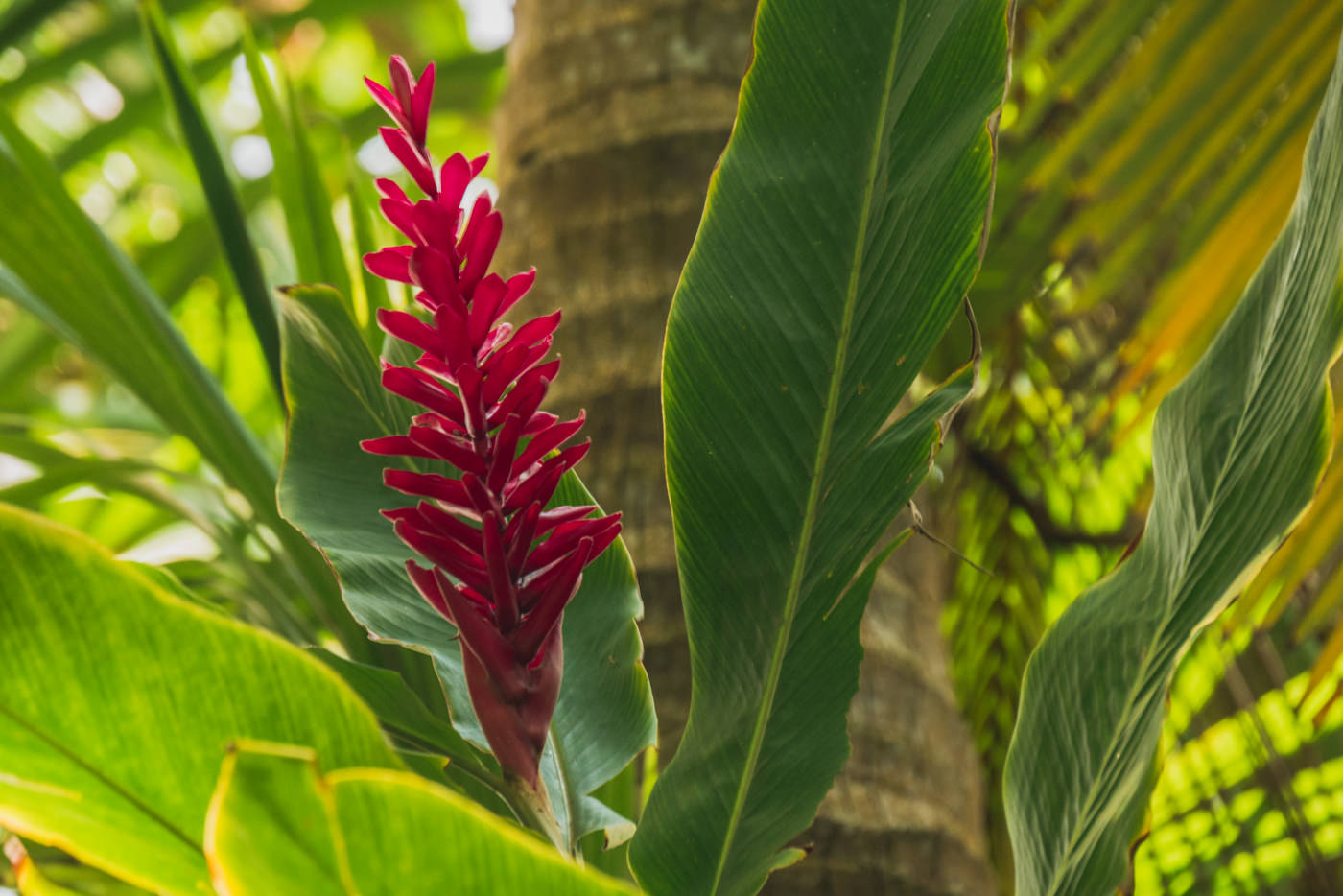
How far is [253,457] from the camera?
2.31 feet

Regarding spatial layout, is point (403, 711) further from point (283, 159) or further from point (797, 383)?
point (283, 159)

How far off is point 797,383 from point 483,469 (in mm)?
117

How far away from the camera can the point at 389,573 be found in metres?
0.44

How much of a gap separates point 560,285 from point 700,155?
16 cm

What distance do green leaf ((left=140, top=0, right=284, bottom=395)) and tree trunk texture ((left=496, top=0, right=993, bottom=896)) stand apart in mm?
215

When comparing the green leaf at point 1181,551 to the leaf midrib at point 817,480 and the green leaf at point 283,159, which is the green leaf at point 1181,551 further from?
the green leaf at point 283,159

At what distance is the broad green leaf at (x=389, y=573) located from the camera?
16.5 inches

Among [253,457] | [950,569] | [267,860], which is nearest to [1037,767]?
[267,860]

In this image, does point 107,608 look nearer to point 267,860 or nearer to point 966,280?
point 267,860

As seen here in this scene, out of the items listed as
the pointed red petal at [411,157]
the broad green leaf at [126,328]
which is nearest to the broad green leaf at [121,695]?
the pointed red petal at [411,157]

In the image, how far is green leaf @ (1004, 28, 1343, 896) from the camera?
0.33 m

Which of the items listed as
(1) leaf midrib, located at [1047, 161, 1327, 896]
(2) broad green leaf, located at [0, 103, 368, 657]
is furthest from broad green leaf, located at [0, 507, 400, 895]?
(2) broad green leaf, located at [0, 103, 368, 657]

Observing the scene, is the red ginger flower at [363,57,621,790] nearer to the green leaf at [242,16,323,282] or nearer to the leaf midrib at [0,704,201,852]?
the leaf midrib at [0,704,201,852]

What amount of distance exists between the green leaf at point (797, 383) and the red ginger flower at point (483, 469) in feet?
0.18
